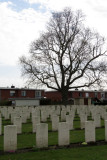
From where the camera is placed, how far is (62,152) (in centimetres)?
632

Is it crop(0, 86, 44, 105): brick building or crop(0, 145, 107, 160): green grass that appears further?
crop(0, 86, 44, 105): brick building

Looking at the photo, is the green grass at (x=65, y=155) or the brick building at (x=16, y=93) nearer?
the green grass at (x=65, y=155)

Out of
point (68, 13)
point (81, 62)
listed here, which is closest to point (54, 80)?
point (81, 62)

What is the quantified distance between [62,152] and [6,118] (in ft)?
35.0

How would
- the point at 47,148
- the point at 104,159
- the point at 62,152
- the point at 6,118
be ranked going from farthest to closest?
the point at 6,118 < the point at 47,148 < the point at 62,152 < the point at 104,159

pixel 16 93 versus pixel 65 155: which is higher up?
pixel 16 93

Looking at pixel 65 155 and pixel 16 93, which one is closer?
pixel 65 155

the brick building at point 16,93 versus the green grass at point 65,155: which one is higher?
the brick building at point 16,93

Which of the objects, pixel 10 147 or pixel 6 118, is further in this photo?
pixel 6 118

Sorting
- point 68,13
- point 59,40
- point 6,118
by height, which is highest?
point 68,13

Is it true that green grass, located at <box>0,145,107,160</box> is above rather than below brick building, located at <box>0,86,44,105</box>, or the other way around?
below

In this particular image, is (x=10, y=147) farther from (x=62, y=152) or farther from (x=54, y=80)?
(x=54, y=80)

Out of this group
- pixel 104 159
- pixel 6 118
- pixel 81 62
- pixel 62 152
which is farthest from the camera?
pixel 81 62

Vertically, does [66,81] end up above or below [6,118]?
above
